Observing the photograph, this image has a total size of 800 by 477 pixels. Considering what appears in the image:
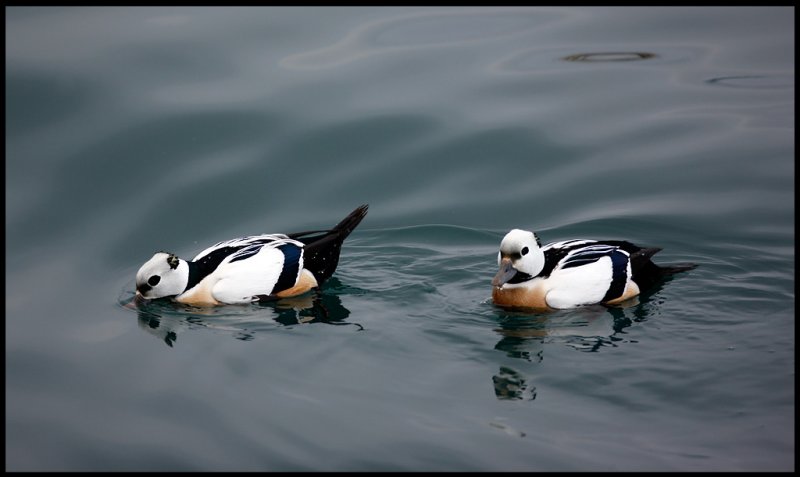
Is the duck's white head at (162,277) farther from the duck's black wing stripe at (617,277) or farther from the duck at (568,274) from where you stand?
the duck's black wing stripe at (617,277)

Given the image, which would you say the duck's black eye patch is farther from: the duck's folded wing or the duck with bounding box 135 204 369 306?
the duck's folded wing

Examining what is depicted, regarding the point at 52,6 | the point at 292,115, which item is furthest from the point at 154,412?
the point at 52,6

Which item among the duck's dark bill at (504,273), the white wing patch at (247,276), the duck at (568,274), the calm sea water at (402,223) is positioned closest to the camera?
the calm sea water at (402,223)

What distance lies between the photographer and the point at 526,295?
908cm

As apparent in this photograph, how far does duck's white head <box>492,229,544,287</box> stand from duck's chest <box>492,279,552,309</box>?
0.43 feet

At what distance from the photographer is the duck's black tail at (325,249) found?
9.69m

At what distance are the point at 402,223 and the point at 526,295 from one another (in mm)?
2210

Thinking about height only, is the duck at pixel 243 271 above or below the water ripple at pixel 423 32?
below

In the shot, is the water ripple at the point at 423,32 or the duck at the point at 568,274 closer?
the duck at the point at 568,274

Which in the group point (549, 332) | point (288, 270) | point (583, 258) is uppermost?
point (288, 270)

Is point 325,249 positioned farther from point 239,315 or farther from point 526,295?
point 526,295

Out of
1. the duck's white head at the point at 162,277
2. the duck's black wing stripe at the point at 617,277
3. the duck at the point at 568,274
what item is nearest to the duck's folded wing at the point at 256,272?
the duck's white head at the point at 162,277

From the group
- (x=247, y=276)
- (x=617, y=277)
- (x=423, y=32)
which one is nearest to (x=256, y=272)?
(x=247, y=276)

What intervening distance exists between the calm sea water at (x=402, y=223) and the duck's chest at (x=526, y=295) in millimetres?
158
